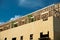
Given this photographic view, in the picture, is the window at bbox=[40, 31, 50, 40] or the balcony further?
the balcony

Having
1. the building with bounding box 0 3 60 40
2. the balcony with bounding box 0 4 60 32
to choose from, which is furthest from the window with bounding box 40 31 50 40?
the balcony with bounding box 0 4 60 32

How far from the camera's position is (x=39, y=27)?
3300 centimetres

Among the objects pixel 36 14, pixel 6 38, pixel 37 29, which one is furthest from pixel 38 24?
pixel 6 38

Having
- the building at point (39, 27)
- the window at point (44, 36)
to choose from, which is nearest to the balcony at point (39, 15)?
the building at point (39, 27)

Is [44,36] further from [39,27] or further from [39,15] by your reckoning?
[39,15]

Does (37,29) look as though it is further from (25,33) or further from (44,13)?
(44,13)

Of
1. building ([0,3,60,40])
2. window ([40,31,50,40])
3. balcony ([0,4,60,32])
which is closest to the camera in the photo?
building ([0,3,60,40])

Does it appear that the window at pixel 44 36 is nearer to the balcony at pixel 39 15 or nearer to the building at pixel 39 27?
the building at pixel 39 27

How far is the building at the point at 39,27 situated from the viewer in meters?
30.9

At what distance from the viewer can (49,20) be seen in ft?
103

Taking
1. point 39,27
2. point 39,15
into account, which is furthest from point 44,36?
point 39,15

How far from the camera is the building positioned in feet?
101

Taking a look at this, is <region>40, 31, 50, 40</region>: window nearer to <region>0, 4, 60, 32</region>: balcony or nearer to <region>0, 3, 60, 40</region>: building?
<region>0, 3, 60, 40</region>: building

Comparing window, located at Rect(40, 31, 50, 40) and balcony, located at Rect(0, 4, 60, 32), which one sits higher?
balcony, located at Rect(0, 4, 60, 32)
